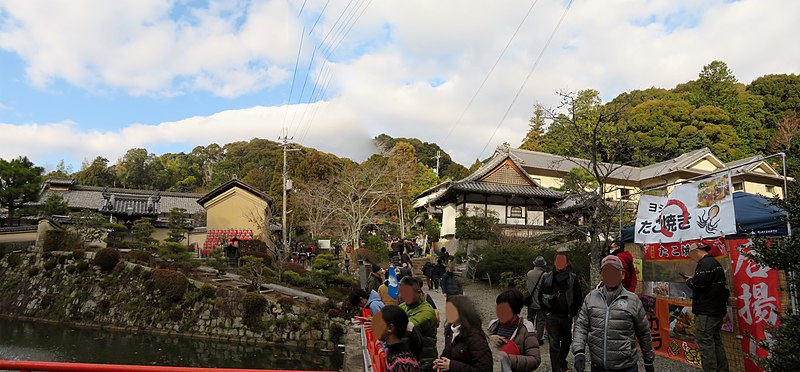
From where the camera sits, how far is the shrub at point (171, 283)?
1566 cm

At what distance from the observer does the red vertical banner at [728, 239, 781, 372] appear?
5123 millimetres

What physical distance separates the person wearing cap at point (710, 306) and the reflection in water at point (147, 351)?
355 inches

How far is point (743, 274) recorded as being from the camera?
551cm

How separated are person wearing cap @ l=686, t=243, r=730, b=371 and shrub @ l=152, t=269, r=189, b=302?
50.2 ft

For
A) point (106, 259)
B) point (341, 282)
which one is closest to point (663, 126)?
point (341, 282)

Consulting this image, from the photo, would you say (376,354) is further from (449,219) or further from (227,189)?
(227,189)

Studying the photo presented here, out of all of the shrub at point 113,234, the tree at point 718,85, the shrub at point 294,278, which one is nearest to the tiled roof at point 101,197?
the shrub at point 113,234

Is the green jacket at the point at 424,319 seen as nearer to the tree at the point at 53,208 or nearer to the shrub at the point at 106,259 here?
the shrub at the point at 106,259

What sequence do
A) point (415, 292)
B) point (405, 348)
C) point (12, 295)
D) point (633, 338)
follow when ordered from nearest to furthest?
point (405, 348), point (633, 338), point (415, 292), point (12, 295)

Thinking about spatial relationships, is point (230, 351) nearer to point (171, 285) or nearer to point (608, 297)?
point (171, 285)

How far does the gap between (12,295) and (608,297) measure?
22.4 m

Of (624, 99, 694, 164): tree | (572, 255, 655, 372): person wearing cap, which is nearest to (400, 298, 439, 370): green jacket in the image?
(572, 255, 655, 372): person wearing cap

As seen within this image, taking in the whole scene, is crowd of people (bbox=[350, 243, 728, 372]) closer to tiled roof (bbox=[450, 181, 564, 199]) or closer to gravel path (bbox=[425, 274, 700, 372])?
gravel path (bbox=[425, 274, 700, 372])

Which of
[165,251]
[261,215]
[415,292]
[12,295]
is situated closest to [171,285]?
[165,251]
